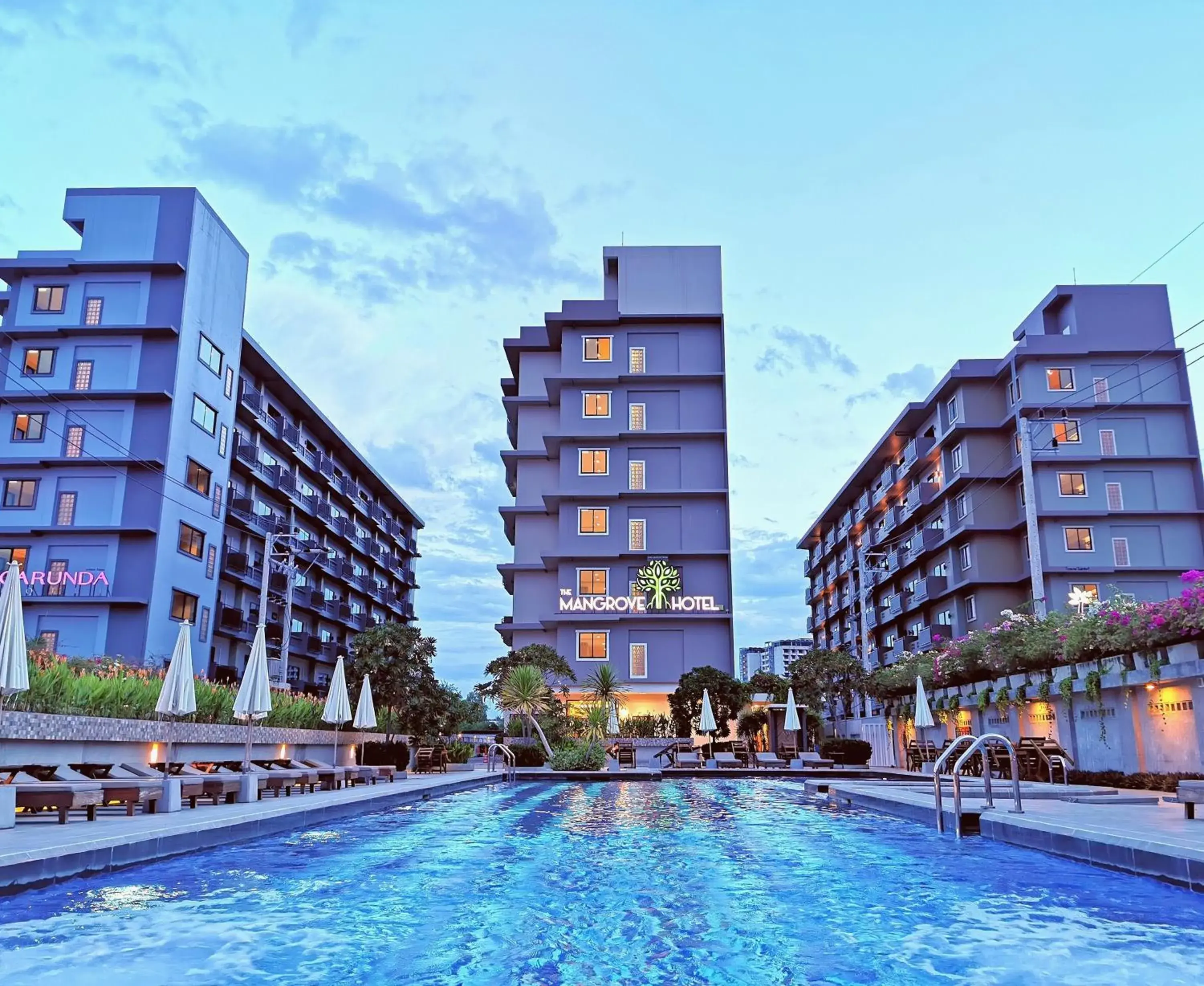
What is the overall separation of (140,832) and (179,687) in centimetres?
578

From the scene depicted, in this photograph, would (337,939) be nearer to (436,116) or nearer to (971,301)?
(436,116)

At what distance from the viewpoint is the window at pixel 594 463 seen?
4738 cm

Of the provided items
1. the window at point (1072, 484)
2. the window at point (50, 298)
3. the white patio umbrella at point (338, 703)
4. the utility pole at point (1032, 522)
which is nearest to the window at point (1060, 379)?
the window at point (1072, 484)

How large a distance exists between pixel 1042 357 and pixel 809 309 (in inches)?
589

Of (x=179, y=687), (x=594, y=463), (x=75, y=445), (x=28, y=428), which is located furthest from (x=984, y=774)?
(x=28, y=428)

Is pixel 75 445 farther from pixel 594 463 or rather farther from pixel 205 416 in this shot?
pixel 594 463

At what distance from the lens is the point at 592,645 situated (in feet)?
149

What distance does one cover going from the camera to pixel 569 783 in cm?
2455

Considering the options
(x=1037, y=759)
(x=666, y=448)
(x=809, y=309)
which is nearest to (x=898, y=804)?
(x=1037, y=759)

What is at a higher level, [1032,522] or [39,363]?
[39,363]

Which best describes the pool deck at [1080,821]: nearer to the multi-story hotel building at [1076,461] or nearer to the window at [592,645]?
the multi-story hotel building at [1076,461]

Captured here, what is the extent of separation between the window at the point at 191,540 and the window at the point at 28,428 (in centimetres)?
664

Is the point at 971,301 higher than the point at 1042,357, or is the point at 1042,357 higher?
the point at 971,301

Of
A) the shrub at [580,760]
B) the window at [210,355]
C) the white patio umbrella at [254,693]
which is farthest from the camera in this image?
the window at [210,355]
